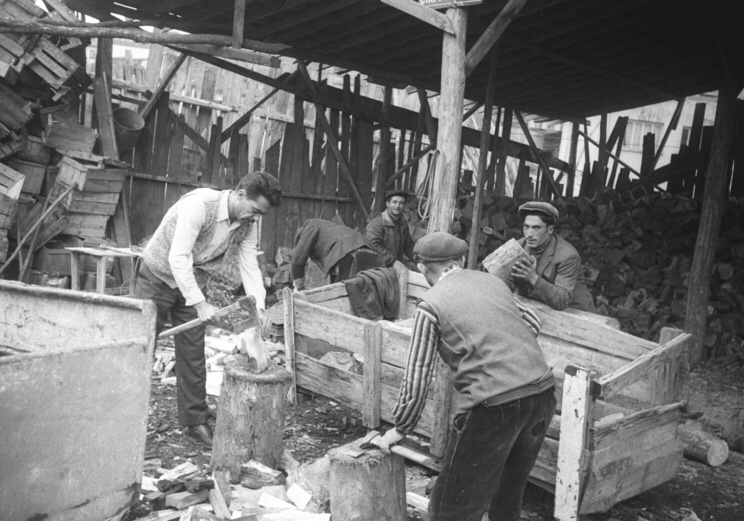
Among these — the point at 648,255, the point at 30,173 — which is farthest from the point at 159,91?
the point at 648,255

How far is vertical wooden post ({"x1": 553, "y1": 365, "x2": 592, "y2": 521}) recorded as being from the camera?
12.4 feet

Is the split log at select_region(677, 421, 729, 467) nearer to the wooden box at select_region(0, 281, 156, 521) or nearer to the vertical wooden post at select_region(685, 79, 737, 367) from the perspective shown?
the vertical wooden post at select_region(685, 79, 737, 367)

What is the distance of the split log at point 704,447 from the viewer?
5395 mm

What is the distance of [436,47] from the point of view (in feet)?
31.3

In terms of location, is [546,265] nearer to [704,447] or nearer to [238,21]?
[704,447]

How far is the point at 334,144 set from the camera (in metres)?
11.0

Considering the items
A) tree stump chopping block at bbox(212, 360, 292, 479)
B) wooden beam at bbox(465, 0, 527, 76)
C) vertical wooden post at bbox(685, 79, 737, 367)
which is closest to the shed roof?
vertical wooden post at bbox(685, 79, 737, 367)

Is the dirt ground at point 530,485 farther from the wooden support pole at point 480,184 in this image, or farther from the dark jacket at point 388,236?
the wooden support pole at point 480,184

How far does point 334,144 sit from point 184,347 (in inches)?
248

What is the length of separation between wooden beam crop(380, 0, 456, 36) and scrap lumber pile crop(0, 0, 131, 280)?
3.93 m

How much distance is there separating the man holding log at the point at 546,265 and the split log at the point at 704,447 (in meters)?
1.34

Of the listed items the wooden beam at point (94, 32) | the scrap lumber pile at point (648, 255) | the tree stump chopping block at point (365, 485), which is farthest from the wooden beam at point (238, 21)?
the tree stump chopping block at point (365, 485)

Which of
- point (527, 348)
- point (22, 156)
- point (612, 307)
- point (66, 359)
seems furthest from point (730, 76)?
point (22, 156)

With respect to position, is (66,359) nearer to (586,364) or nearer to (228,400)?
(228,400)
